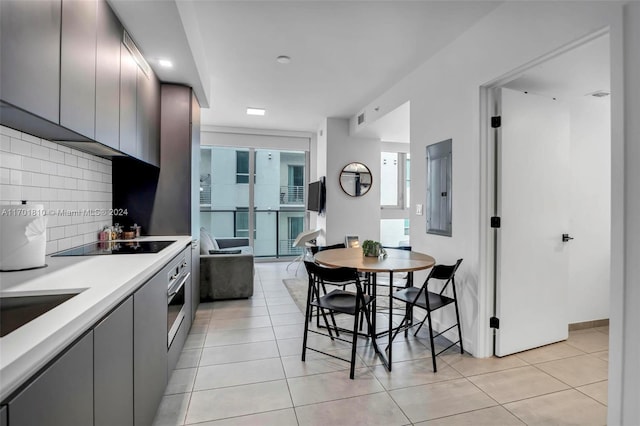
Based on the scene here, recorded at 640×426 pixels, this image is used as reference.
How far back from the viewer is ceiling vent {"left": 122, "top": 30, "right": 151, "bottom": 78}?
2186 mm

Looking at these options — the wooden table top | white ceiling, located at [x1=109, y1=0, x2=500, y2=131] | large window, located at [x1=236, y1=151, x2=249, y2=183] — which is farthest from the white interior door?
large window, located at [x1=236, y1=151, x2=249, y2=183]

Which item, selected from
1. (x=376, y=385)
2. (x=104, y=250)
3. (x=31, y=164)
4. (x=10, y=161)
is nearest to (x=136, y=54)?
(x=31, y=164)

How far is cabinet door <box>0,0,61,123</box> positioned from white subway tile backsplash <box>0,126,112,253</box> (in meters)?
0.53

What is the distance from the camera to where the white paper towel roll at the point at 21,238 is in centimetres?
140

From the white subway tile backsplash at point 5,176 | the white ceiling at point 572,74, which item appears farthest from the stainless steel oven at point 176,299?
the white ceiling at point 572,74

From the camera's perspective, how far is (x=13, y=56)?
1.08 m

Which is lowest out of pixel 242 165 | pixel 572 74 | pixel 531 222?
pixel 531 222

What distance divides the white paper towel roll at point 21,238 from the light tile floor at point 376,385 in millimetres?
1095

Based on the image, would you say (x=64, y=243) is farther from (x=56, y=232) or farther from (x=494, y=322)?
(x=494, y=322)

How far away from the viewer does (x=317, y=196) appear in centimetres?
582

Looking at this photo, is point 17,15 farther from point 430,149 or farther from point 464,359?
point 464,359

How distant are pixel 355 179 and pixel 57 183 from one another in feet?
14.3

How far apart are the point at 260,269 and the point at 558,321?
4568 millimetres

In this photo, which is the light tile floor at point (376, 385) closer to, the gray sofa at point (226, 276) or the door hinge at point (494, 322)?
the door hinge at point (494, 322)
